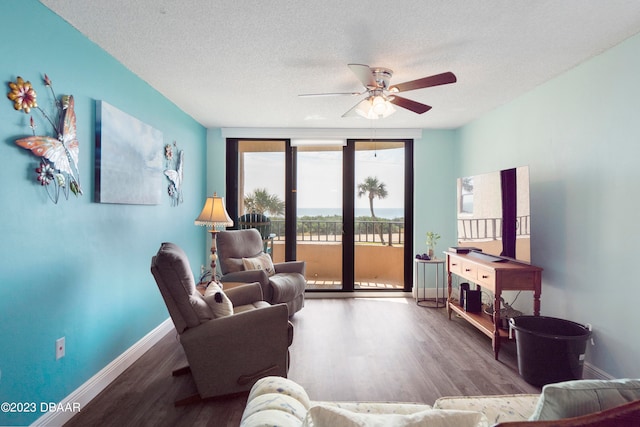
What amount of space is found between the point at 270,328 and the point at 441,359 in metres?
1.57

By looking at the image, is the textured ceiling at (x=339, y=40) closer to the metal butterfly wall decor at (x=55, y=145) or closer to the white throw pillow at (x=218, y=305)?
the metal butterfly wall decor at (x=55, y=145)

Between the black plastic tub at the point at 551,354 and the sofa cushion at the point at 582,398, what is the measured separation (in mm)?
1849

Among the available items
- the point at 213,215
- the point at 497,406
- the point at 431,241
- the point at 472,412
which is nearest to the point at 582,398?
the point at 472,412

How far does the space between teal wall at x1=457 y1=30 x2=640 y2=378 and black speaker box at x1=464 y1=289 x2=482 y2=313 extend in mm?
612

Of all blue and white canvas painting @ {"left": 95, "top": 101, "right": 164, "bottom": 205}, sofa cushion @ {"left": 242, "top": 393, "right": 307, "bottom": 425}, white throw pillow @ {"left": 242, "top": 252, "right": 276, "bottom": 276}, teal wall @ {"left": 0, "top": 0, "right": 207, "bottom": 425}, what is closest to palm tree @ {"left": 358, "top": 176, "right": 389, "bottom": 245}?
white throw pillow @ {"left": 242, "top": 252, "right": 276, "bottom": 276}

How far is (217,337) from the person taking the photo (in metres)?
2.10

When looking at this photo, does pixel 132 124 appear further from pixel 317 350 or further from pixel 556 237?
pixel 556 237

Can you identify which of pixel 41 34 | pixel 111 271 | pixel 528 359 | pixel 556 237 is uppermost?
pixel 41 34

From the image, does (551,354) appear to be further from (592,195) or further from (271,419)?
(271,419)

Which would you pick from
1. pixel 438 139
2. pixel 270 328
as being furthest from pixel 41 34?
pixel 438 139

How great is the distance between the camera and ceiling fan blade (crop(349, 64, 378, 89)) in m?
2.22

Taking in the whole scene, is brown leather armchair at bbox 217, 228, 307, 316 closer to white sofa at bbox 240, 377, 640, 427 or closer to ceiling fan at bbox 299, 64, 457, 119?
ceiling fan at bbox 299, 64, 457, 119

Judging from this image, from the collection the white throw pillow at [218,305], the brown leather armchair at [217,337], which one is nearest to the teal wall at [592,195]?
the brown leather armchair at [217,337]

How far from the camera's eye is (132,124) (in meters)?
2.75
